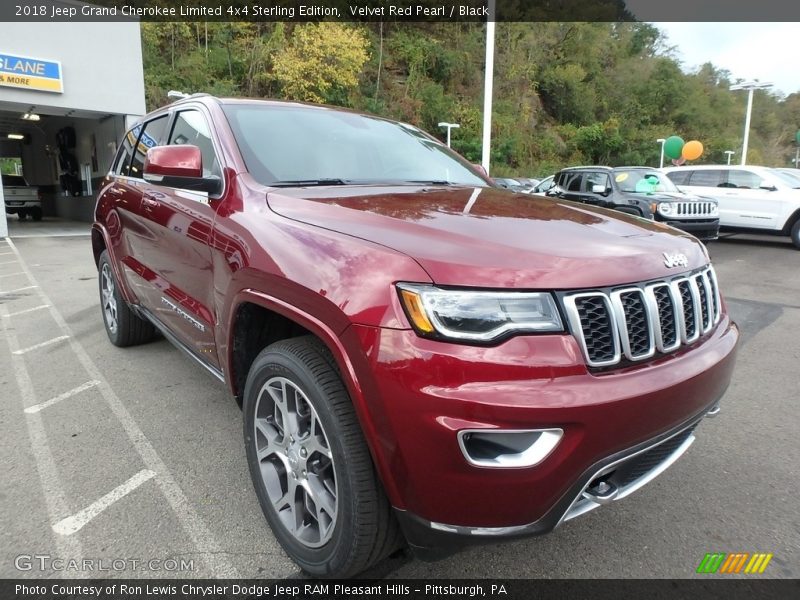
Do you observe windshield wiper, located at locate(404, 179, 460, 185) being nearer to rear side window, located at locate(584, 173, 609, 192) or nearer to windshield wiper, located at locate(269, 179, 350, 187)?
windshield wiper, located at locate(269, 179, 350, 187)

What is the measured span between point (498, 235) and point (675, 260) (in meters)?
0.68

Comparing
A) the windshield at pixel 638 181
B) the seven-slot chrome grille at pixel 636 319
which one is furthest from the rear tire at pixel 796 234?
the seven-slot chrome grille at pixel 636 319

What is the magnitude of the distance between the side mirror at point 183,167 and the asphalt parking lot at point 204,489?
141cm

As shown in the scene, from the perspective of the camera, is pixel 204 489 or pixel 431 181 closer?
pixel 204 489

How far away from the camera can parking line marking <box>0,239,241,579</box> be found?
212 centimetres

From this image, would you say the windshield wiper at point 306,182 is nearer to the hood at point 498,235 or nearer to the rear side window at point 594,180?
the hood at point 498,235

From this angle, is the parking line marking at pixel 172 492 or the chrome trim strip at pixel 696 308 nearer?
the chrome trim strip at pixel 696 308

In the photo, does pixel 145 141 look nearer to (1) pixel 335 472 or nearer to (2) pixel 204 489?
(2) pixel 204 489

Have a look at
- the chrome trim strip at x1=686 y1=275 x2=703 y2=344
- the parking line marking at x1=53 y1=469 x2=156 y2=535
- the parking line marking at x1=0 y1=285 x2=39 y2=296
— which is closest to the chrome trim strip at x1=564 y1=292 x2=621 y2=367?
the chrome trim strip at x1=686 y1=275 x2=703 y2=344

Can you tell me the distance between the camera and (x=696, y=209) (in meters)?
10.0

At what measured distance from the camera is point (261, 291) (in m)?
2.07

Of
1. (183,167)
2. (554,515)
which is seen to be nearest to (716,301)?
(554,515)

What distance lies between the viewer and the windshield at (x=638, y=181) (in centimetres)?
1059

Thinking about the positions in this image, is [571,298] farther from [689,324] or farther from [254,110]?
[254,110]
